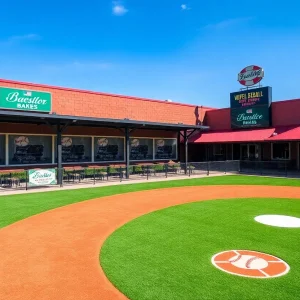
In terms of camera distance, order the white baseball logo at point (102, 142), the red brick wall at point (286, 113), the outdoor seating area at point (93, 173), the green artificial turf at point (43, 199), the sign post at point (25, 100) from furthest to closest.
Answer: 1. the red brick wall at point (286, 113)
2. the white baseball logo at point (102, 142)
3. the sign post at point (25, 100)
4. the outdoor seating area at point (93, 173)
5. the green artificial turf at point (43, 199)

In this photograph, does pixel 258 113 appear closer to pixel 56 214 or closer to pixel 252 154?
pixel 252 154

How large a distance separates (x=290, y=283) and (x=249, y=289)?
81 centimetres

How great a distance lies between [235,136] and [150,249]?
82.4 feet

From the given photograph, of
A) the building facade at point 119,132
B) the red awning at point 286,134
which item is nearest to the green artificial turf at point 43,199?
the building facade at point 119,132

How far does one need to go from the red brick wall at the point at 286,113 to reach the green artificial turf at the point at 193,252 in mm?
17614

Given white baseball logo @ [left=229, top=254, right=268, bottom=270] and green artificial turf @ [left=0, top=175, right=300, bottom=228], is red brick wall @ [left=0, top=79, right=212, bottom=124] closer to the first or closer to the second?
green artificial turf @ [left=0, top=175, right=300, bottom=228]

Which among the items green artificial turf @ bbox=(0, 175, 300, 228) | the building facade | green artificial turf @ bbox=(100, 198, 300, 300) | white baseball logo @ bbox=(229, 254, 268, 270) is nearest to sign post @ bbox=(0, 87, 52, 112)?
the building facade

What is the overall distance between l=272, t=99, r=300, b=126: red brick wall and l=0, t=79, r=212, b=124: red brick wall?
868 cm

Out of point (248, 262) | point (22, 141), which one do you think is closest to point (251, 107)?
point (22, 141)

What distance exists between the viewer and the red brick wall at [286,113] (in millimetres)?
28000

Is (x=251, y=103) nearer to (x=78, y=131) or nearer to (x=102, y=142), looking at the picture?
(x=102, y=142)

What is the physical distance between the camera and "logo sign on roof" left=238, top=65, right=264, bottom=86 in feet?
103

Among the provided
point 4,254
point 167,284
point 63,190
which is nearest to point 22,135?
point 63,190

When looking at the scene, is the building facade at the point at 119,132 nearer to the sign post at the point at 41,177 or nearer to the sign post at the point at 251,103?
the sign post at the point at 251,103
